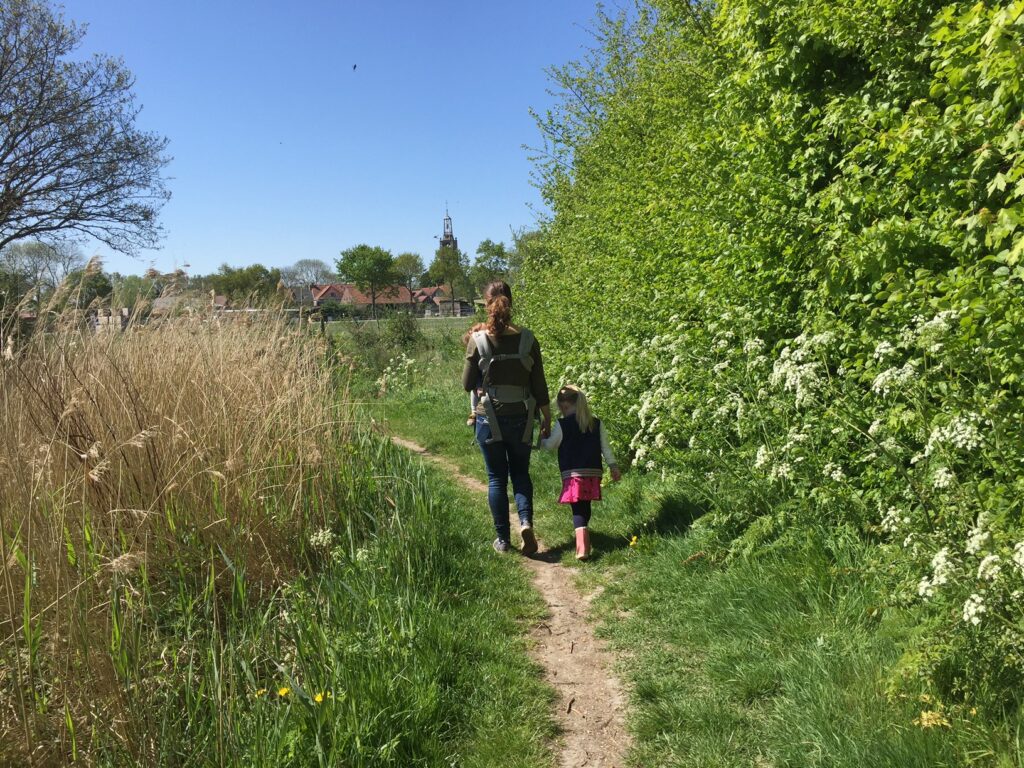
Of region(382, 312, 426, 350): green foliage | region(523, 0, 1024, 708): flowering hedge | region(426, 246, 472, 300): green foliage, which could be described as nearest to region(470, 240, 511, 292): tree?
region(426, 246, 472, 300): green foliage

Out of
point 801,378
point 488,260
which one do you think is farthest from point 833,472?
point 488,260

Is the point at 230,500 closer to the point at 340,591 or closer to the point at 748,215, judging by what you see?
the point at 340,591

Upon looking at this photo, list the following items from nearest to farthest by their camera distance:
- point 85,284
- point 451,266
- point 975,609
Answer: point 975,609 < point 85,284 < point 451,266

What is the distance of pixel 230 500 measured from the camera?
13.9ft

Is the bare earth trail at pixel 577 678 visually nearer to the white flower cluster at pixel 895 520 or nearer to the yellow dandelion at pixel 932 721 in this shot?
the yellow dandelion at pixel 932 721

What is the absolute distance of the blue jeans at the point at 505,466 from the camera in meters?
5.43

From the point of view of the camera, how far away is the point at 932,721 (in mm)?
2443

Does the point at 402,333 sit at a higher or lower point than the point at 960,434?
higher

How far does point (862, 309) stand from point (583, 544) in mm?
2481

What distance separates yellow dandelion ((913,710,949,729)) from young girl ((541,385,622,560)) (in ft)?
9.48

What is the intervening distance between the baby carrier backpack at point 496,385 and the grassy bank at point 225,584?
0.82m

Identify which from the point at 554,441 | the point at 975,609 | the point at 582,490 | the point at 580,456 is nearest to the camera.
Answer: the point at 975,609

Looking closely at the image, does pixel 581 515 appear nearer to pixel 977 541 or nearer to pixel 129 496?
pixel 129 496

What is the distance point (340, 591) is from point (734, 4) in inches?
187
